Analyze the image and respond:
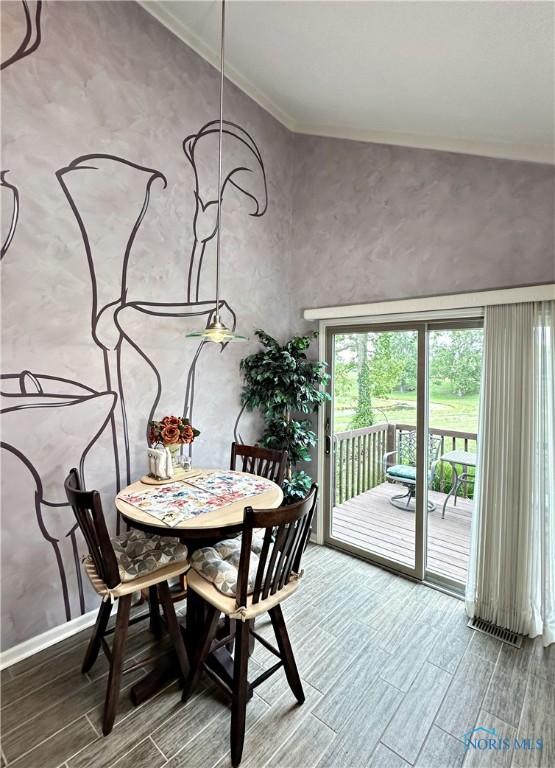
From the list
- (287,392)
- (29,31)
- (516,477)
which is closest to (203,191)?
(29,31)

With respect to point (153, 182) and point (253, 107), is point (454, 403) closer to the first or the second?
point (153, 182)

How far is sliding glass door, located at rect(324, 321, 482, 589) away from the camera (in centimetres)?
277

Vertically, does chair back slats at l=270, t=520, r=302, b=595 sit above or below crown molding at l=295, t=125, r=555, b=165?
below

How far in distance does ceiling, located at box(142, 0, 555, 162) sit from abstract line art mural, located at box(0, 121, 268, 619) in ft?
2.19

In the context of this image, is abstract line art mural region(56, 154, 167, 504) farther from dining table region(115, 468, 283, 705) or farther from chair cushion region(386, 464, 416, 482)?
chair cushion region(386, 464, 416, 482)

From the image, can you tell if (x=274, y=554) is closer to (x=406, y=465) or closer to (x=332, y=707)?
(x=332, y=707)

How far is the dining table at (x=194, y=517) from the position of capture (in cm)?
178

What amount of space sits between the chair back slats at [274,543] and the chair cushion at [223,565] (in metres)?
0.10

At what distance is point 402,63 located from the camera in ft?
7.06

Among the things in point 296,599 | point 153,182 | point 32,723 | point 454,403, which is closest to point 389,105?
point 153,182

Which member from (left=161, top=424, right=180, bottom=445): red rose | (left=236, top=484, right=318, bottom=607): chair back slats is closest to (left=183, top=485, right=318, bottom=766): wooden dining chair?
(left=236, top=484, right=318, bottom=607): chair back slats

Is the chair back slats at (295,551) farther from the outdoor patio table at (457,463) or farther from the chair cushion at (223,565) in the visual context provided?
the outdoor patio table at (457,463)

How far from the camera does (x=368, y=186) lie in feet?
10.2

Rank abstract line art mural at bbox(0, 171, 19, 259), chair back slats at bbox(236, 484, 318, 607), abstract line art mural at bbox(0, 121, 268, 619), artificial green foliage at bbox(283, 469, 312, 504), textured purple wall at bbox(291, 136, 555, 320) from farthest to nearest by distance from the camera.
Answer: artificial green foliage at bbox(283, 469, 312, 504) < textured purple wall at bbox(291, 136, 555, 320) < abstract line art mural at bbox(0, 121, 268, 619) < abstract line art mural at bbox(0, 171, 19, 259) < chair back slats at bbox(236, 484, 318, 607)
